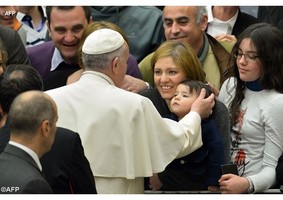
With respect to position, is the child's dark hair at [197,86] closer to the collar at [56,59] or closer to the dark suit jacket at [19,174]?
the collar at [56,59]

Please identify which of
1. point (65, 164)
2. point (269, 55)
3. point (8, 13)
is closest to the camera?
point (65, 164)

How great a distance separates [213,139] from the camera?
6.34 m

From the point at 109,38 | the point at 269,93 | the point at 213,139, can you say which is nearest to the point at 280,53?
the point at 269,93

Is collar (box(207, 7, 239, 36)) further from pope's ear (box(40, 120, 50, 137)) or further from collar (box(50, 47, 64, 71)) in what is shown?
pope's ear (box(40, 120, 50, 137))

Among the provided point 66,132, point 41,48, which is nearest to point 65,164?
point 66,132

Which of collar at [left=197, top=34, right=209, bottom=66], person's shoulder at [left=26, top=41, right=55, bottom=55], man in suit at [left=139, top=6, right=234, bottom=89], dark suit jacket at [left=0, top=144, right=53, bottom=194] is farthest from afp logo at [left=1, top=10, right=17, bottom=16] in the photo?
dark suit jacket at [left=0, top=144, right=53, bottom=194]

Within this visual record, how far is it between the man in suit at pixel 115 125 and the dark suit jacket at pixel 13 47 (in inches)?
45.0

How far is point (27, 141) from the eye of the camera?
505 centimetres

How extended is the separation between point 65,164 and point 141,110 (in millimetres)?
718

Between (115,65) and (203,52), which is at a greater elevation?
(115,65)

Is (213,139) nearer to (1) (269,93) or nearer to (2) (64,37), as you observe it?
(1) (269,93)

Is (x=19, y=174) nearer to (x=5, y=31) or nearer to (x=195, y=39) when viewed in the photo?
(x=5, y=31)

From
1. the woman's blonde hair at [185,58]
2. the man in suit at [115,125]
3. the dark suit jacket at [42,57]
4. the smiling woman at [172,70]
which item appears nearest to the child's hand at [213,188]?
the man in suit at [115,125]

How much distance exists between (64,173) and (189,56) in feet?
5.07
